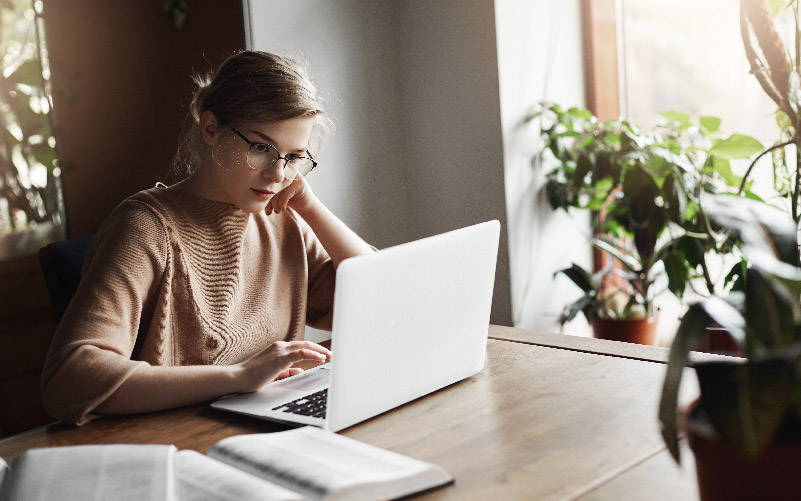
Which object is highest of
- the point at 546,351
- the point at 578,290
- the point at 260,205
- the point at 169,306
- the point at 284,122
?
the point at 284,122

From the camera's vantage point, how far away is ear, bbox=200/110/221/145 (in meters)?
1.53

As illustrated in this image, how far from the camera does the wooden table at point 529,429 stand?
2.94ft

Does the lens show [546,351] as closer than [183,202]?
Yes

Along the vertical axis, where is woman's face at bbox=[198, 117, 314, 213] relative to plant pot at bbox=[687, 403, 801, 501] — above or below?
above

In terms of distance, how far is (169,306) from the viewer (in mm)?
1437

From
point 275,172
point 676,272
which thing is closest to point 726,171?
point 676,272

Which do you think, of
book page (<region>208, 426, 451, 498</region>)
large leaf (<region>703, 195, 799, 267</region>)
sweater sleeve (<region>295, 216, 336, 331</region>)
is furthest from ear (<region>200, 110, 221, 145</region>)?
large leaf (<region>703, 195, 799, 267</region>)

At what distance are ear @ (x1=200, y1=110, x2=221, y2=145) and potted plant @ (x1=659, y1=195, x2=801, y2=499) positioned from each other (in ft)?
3.48

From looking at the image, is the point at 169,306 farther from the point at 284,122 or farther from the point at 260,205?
the point at 284,122

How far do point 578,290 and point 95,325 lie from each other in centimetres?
199

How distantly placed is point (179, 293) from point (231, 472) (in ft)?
2.17

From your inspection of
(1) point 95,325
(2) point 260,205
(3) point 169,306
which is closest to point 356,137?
(2) point 260,205

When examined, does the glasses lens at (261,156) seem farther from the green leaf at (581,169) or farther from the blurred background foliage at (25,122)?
the green leaf at (581,169)

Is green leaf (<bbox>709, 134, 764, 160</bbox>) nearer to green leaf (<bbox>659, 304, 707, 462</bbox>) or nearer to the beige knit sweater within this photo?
the beige knit sweater
